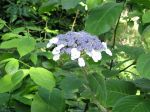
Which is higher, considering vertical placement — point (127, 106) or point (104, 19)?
point (104, 19)

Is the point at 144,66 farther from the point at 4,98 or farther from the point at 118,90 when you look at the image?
the point at 4,98

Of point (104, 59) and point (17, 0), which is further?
point (17, 0)

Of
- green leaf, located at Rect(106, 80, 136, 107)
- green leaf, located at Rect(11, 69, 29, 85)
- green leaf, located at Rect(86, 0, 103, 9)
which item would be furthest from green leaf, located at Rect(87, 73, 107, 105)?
green leaf, located at Rect(86, 0, 103, 9)

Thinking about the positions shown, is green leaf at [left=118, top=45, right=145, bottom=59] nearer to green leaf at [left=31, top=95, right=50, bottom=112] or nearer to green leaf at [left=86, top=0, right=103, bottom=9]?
green leaf at [left=86, top=0, right=103, bottom=9]

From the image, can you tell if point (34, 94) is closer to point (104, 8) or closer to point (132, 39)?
point (104, 8)

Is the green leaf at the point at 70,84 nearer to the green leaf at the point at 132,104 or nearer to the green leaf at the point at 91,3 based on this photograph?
the green leaf at the point at 132,104

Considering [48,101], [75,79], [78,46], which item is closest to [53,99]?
[48,101]

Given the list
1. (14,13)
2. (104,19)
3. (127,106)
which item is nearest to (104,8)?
(104,19)

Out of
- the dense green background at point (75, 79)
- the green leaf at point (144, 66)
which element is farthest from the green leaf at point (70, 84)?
the green leaf at point (144, 66)
